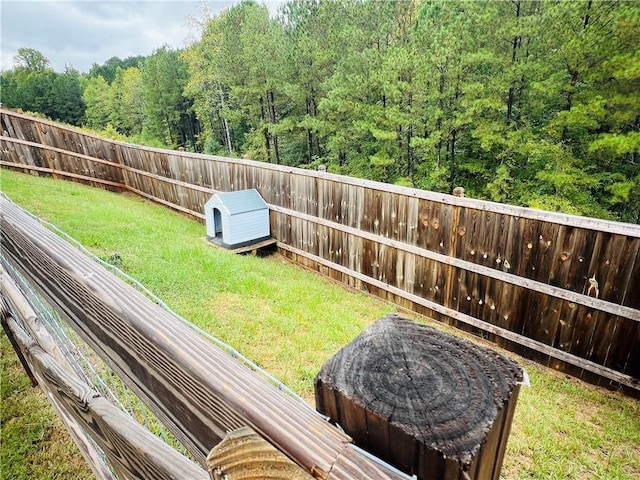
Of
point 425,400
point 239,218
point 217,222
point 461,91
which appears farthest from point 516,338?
point 461,91


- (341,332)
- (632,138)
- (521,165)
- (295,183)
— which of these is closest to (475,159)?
(521,165)

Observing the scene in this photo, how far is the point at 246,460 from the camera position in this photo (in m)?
0.51

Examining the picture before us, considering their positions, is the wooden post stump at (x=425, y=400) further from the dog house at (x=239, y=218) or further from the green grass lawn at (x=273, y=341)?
the dog house at (x=239, y=218)

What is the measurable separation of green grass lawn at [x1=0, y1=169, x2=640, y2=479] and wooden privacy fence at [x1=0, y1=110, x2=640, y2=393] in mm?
435

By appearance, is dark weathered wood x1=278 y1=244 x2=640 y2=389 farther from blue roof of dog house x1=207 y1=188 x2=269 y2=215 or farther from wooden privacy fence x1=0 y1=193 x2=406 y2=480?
wooden privacy fence x1=0 y1=193 x2=406 y2=480

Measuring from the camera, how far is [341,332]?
5035 millimetres

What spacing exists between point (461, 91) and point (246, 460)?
1667 centimetres

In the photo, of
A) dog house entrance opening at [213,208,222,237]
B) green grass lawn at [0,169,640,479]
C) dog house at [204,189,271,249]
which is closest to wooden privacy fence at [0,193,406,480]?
green grass lawn at [0,169,640,479]

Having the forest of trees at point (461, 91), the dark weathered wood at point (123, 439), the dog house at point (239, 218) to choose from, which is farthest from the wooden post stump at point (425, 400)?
the forest of trees at point (461, 91)

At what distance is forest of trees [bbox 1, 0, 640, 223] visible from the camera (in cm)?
1120

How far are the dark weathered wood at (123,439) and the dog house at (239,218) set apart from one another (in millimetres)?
7420

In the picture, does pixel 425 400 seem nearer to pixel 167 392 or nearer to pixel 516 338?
pixel 167 392

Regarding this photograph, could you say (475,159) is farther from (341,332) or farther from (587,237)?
(341,332)

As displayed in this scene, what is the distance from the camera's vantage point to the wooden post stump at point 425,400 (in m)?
0.51
